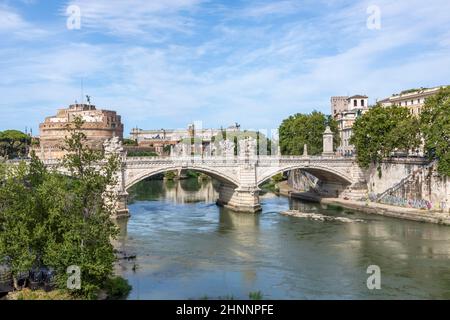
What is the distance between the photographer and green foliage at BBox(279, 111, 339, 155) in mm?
47634

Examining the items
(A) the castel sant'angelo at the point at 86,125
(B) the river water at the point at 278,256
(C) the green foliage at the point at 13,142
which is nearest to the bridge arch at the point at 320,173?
(B) the river water at the point at 278,256

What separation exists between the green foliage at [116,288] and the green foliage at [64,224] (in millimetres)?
477

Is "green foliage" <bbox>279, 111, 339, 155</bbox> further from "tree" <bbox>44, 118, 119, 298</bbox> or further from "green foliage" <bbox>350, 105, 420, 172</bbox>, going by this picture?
"tree" <bbox>44, 118, 119, 298</bbox>

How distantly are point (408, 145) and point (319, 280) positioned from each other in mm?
18638

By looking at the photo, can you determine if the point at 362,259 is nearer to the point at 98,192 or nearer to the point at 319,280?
the point at 319,280

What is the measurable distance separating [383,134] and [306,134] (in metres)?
13.3

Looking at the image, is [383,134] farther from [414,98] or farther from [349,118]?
[349,118]

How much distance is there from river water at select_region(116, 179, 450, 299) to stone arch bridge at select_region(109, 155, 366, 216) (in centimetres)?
160

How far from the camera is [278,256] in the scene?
71.3 ft

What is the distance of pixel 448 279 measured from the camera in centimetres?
1817

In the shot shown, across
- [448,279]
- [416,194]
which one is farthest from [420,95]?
[448,279]

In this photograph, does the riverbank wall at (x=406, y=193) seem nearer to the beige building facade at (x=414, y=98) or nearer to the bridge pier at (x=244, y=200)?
the bridge pier at (x=244, y=200)

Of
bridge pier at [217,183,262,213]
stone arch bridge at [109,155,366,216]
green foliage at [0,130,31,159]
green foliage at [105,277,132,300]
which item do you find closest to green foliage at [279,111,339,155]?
stone arch bridge at [109,155,366,216]

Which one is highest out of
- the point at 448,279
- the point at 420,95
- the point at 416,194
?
the point at 420,95
